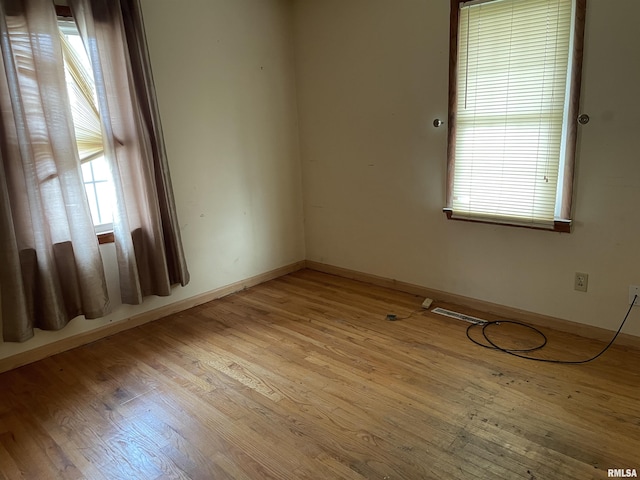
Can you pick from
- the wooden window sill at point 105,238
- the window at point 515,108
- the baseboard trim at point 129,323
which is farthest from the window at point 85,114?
the window at point 515,108

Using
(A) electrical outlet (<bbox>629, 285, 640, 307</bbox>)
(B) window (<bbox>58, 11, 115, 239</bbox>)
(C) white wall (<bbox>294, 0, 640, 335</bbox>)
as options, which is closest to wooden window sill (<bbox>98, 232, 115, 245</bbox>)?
(B) window (<bbox>58, 11, 115, 239</bbox>)

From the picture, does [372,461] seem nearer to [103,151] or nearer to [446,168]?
[446,168]

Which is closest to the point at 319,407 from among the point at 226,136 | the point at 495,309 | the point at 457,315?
the point at 457,315

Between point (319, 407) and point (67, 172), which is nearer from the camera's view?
point (319, 407)

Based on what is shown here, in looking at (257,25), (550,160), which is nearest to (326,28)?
(257,25)

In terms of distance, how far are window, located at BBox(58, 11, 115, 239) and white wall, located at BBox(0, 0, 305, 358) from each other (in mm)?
399

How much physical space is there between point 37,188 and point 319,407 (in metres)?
1.95

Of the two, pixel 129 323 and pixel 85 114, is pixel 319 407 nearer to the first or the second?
pixel 129 323

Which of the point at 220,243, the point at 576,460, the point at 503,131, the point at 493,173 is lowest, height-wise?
the point at 576,460

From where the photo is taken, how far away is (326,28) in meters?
3.55

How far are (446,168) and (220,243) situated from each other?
6.08ft

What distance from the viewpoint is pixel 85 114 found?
8.66 ft

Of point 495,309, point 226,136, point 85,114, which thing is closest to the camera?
point 85,114

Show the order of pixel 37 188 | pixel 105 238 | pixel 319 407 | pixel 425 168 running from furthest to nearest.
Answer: pixel 425 168 → pixel 105 238 → pixel 37 188 → pixel 319 407
